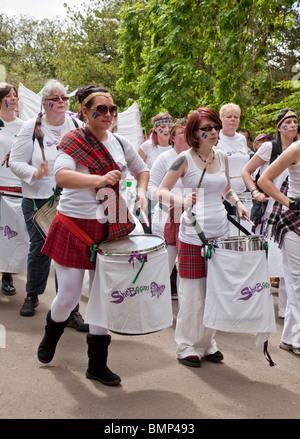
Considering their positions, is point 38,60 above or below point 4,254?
above

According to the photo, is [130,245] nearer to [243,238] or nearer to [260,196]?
[243,238]

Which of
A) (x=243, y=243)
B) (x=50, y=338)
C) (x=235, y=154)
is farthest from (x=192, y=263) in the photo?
(x=235, y=154)

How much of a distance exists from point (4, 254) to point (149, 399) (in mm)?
3130

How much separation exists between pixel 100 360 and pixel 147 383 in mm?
364

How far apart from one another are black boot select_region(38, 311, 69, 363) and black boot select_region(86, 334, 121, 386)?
27cm

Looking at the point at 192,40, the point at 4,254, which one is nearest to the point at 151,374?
the point at 4,254

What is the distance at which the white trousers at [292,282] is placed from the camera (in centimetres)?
471

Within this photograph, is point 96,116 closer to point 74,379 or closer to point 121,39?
point 74,379

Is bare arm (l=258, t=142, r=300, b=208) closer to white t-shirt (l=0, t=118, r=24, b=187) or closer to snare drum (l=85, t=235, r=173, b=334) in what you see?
snare drum (l=85, t=235, r=173, b=334)

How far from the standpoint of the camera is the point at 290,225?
15.4 ft

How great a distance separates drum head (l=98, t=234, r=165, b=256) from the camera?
3.64 metres

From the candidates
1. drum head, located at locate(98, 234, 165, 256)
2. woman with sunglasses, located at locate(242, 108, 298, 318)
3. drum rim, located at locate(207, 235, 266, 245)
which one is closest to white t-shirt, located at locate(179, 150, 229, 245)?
drum rim, located at locate(207, 235, 266, 245)

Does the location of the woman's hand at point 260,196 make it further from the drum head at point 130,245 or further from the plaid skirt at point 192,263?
the drum head at point 130,245

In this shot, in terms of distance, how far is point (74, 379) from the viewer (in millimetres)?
4074
